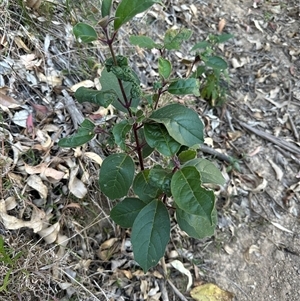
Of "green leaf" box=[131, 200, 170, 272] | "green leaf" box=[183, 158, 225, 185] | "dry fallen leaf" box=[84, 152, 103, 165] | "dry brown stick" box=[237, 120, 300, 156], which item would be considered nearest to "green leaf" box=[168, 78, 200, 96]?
"green leaf" box=[183, 158, 225, 185]

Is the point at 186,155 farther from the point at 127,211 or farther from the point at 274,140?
the point at 274,140

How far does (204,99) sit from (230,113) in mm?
183

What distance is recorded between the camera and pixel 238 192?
212 centimetres

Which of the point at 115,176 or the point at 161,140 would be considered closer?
the point at 161,140

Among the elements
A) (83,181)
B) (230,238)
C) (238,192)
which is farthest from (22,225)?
(238,192)

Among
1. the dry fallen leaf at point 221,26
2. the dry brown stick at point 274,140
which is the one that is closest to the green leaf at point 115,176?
the dry brown stick at point 274,140

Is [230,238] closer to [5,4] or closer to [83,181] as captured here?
[83,181]

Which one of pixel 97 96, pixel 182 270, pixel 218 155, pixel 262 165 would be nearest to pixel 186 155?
pixel 97 96

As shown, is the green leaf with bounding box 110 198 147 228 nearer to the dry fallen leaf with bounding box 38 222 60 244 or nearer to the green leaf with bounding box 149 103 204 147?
the dry fallen leaf with bounding box 38 222 60 244

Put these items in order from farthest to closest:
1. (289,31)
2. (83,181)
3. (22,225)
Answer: (289,31) < (83,181) < (22,225)

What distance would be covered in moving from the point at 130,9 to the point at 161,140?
369 mm

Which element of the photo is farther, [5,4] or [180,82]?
[5,4]

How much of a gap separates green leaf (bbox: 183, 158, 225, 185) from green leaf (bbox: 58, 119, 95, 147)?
31cm

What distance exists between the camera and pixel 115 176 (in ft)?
4.16
